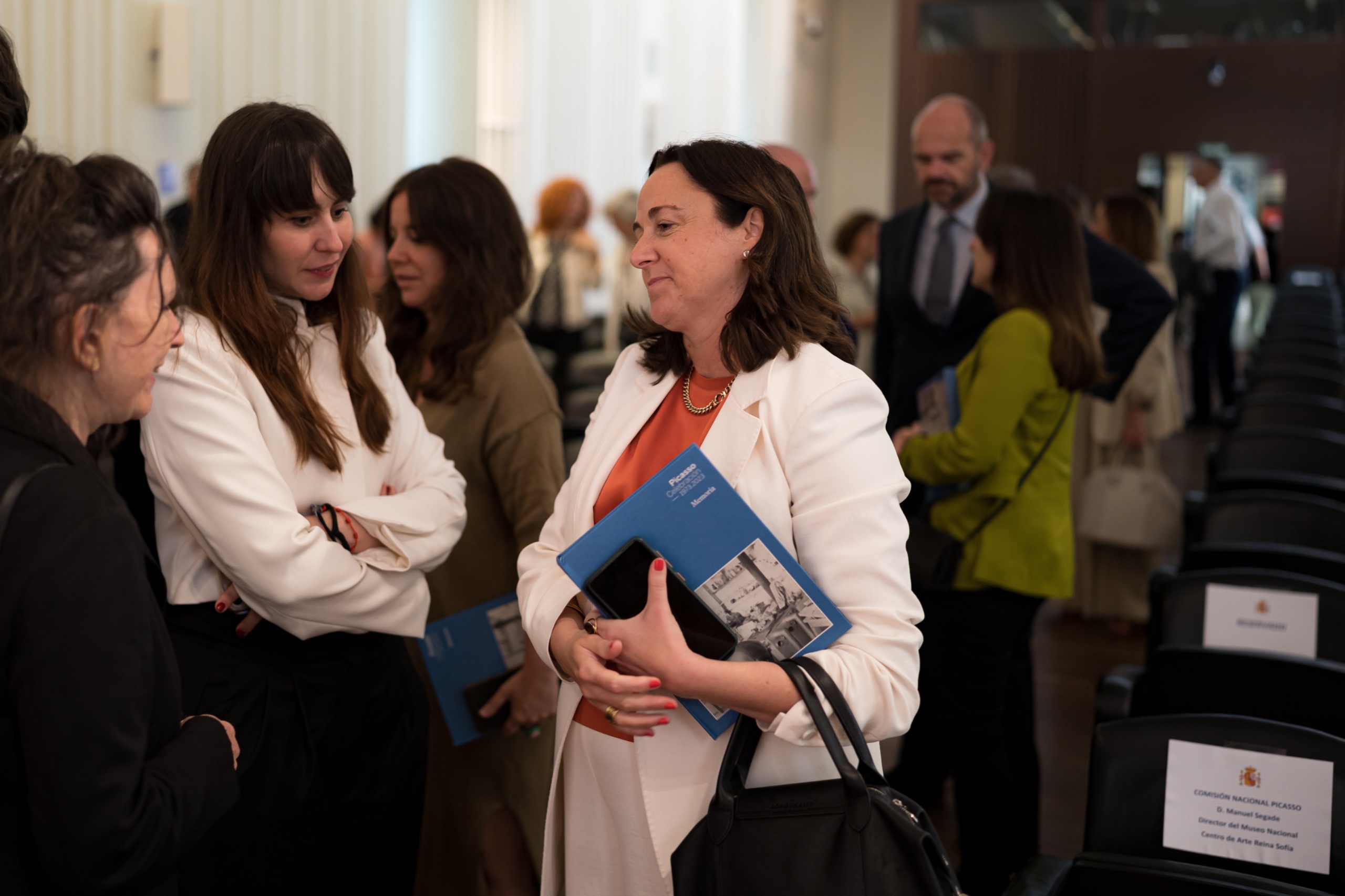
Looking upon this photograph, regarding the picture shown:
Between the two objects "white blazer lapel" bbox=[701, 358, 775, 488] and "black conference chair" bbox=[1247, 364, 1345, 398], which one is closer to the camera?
"white blazer lapel" bbox=[701, 358, 775, 488]

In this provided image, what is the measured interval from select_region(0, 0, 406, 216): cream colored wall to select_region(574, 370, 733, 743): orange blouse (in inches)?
137

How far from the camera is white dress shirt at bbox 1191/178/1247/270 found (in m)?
10.6

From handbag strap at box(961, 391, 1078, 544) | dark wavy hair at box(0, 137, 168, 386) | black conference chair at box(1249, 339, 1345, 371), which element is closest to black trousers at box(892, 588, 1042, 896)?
→ handbag strap at box(961, 391, 1078, 544)

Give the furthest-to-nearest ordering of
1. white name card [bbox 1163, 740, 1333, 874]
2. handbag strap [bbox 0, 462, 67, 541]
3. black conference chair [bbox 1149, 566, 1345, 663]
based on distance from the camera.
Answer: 1. black conference chair [bbox 1149, 566, 1345, 663]
2. white name card [bbox 1163, 740, 1333, 874]
3. handbag strap [bbox 0, 462, 67, 541]

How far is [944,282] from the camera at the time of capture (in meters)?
3.40

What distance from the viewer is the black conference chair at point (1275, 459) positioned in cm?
368

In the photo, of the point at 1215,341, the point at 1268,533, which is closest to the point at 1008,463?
the point at 1268,533

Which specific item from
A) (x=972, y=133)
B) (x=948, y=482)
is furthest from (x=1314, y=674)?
(x=972, y=133)

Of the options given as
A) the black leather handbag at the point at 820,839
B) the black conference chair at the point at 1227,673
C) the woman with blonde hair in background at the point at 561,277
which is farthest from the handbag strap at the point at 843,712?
the woman with blonde hair in background at the point at 561,277

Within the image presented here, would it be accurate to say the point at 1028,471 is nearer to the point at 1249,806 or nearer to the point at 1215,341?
the point at 1249,806

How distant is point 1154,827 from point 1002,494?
102 cm

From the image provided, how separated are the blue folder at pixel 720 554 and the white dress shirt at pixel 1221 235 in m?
10.5

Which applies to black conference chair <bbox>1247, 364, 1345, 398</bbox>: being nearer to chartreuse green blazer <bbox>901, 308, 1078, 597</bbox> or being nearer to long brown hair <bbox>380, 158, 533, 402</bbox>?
chartreuse green blazer <bbox>901, 308, 1078, 597</bbox>

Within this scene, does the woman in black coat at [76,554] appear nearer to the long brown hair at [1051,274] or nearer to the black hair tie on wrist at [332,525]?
the black hair tie on wrist at [332,525]
